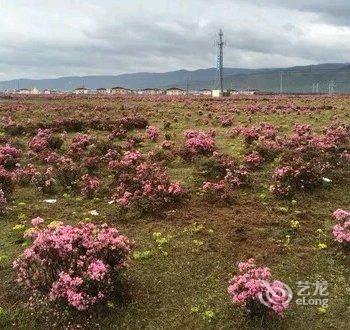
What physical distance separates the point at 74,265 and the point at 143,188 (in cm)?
666

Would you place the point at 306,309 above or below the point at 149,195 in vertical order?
below

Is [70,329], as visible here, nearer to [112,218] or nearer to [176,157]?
[112,218]

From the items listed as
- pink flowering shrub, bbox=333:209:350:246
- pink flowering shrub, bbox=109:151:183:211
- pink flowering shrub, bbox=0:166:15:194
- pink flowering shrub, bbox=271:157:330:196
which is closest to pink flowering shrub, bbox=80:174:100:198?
pink flowering shrub, bbox=109:151:183:211

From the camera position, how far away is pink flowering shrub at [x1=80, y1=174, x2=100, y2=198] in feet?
63.1

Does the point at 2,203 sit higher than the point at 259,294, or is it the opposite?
the point at 2,203

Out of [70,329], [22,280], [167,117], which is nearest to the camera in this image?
[70,329]

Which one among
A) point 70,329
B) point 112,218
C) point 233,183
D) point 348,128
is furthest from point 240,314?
point 348,128

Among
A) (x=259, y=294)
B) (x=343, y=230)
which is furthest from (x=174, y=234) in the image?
(x=259, y=294)

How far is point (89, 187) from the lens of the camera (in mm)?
19375

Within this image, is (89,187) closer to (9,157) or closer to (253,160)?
(9,157)

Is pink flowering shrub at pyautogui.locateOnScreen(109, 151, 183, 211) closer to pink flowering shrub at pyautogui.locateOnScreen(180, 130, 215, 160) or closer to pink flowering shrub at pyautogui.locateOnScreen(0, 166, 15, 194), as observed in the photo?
pink flowering shrub at pyautogui.locateOnScreen(180, 130, 215, 160)

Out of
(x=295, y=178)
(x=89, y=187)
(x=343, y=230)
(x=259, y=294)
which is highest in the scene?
(x=295, y=178)

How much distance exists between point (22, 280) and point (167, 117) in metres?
32.8

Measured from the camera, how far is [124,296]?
12.5 m
